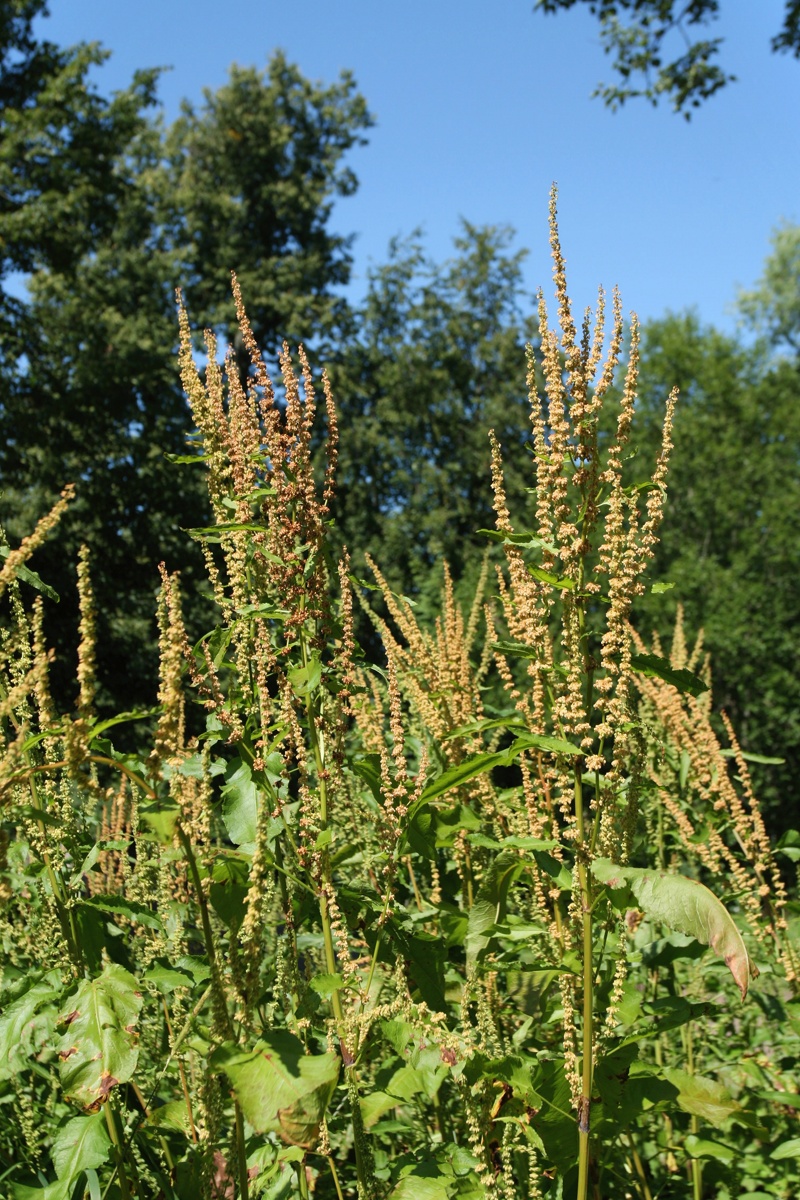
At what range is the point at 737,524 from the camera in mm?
24219

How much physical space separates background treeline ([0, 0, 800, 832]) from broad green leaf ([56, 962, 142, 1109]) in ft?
33.8

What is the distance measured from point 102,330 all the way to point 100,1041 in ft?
72.4

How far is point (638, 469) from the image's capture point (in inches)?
919

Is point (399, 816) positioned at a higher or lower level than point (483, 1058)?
higher

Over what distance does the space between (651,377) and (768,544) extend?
7056 millimetres

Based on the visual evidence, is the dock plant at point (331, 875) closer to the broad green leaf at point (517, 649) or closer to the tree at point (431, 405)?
the broad green leaf at point (517, 649)

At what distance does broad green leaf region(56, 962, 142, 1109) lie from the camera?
1732 millimetres

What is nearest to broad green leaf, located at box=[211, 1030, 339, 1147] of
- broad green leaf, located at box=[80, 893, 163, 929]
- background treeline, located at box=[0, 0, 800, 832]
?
broad green leaf, located at box=[80, 893, 163, 929]

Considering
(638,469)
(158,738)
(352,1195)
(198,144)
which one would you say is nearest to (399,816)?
(158,738)

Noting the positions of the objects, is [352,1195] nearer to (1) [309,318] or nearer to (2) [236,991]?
(2) [236,991]

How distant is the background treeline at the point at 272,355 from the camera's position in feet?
62.7

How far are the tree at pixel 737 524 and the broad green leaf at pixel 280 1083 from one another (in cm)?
1715

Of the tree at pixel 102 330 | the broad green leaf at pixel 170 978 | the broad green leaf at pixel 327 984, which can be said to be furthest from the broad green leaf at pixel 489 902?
the tree at pixel 102 330

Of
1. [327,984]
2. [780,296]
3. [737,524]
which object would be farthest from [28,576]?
Result: [780,296]
